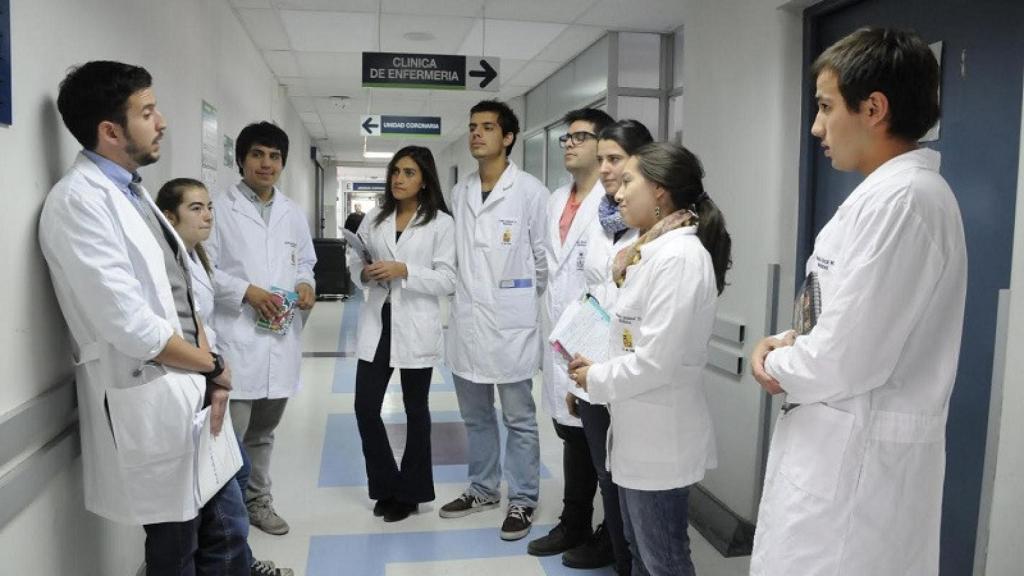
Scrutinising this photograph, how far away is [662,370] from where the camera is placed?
1678mm

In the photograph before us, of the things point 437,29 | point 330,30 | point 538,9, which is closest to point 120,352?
point 538,9

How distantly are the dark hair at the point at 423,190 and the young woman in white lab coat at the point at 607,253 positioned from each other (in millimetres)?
918

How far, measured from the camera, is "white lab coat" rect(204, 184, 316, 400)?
108 inches

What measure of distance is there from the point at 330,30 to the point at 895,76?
5.48 m

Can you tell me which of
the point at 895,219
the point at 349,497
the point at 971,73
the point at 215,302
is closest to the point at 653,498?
the point at 895,219

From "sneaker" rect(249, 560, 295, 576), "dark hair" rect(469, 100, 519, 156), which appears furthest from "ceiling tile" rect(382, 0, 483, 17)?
"sneaker" rect(249, 560, 295, 576)

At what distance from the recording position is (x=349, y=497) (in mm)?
3389

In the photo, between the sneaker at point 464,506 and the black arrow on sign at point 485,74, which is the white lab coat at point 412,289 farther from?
the black arrow on sign at point 485,74

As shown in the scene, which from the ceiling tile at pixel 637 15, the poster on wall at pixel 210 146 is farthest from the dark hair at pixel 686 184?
the ceiling tile at pixel 637 15

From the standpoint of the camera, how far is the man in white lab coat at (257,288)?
274 cm

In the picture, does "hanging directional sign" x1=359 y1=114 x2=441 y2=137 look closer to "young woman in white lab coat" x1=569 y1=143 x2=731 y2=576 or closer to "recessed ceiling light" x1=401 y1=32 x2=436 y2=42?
"recessed ceiling light" x1=401 y1=32 x2=436 y2=42

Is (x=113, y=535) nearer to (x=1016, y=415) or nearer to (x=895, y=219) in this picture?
(x=895, y=219)

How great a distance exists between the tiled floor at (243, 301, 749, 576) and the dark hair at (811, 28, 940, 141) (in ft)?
6.53

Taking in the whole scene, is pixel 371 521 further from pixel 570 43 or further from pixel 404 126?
pixel 404 126
